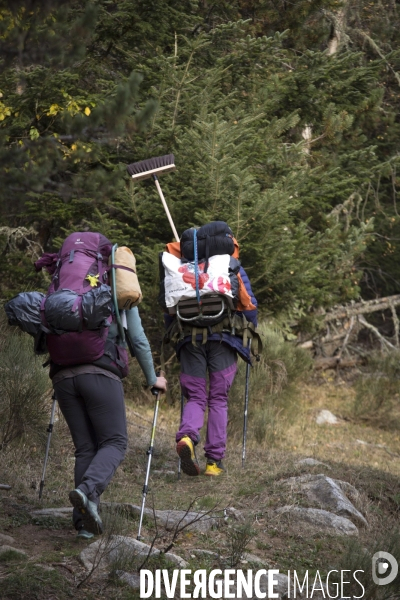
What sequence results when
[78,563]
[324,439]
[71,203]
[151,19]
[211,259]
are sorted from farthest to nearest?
1. [324,439]
2. [151,19]
3. [71,203]
4. [211,259]
5. [78,563]

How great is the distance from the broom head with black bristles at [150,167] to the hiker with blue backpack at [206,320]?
151 cm

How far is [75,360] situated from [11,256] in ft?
17.6

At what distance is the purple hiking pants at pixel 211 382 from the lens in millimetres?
6910

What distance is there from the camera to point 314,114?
11.4 meters

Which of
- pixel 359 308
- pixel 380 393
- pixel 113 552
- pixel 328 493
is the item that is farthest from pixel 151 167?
pixel 359 308

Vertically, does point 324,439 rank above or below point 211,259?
below

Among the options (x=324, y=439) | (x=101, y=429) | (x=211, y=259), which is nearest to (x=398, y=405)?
(x=324, y=439)

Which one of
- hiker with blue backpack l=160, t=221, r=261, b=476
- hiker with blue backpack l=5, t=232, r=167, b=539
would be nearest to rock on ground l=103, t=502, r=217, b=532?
hiker with blue backpack l=5, t=232, r=167, b=539

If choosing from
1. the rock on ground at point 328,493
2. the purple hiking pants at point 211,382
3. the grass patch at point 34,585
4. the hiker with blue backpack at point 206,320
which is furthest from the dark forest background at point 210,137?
the grass patch at point 34,585

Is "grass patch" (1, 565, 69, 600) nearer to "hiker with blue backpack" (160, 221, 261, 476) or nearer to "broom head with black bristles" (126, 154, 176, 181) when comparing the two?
"hiker with blue backpack" (160, 221, 261, 476)

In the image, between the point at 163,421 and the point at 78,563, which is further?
the point at 163,421

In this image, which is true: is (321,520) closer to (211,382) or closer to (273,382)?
(211,382)

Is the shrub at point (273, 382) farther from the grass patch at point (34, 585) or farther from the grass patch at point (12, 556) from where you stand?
the grass patch at point (34, 585)

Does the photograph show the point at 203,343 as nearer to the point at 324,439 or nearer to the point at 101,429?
the point at 101,429
